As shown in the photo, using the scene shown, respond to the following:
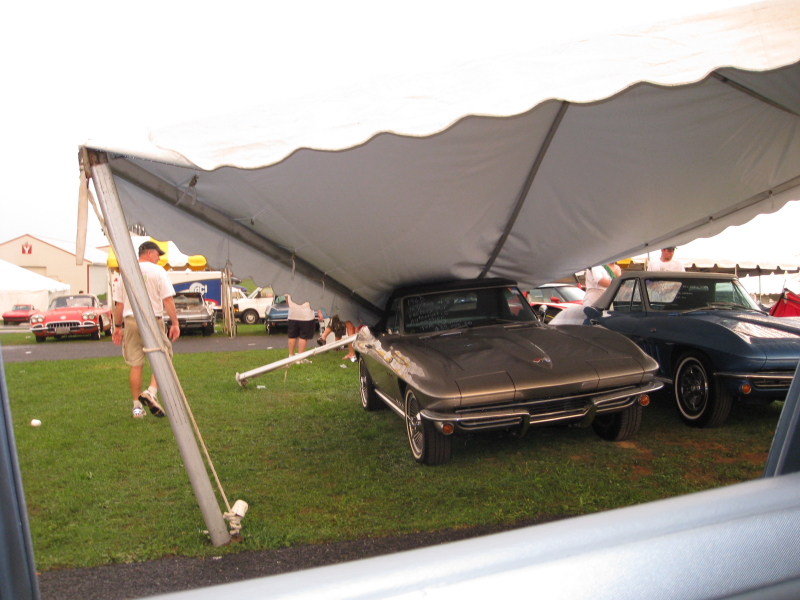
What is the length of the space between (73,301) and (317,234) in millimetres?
19363

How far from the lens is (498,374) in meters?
4.27

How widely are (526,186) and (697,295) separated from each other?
9.45 ft

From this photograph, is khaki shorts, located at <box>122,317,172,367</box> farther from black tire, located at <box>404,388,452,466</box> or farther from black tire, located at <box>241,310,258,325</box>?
black tire, located at <box>241,310,258,325</box>

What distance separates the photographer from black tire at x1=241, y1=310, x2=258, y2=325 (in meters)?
26.2

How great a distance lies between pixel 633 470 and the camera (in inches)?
171

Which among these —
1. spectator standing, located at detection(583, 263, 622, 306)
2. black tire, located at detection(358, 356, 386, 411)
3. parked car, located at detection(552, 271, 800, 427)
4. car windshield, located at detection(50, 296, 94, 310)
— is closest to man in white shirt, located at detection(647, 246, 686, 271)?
spectator standing, located at detection(583, 263, 622, 306)

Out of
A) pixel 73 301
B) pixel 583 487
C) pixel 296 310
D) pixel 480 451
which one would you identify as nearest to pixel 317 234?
pixel 480 451

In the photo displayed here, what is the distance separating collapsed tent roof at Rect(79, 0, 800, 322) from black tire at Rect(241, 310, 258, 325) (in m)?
20.2

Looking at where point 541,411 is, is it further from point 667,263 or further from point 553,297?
point 553,297

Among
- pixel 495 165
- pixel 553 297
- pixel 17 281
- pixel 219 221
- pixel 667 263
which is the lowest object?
pixel 553 297

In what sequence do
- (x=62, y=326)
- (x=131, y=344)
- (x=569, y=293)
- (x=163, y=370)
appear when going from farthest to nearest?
(x=62, y=326), (x=569, y=293), (x=131, y=344), (x=163, y=370)

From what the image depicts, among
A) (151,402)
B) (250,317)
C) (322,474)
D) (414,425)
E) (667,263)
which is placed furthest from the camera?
(250,317)

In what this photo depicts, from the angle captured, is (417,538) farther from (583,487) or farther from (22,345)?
(22,345)

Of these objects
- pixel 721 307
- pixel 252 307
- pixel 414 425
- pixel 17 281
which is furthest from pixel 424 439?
pixel 252 307
